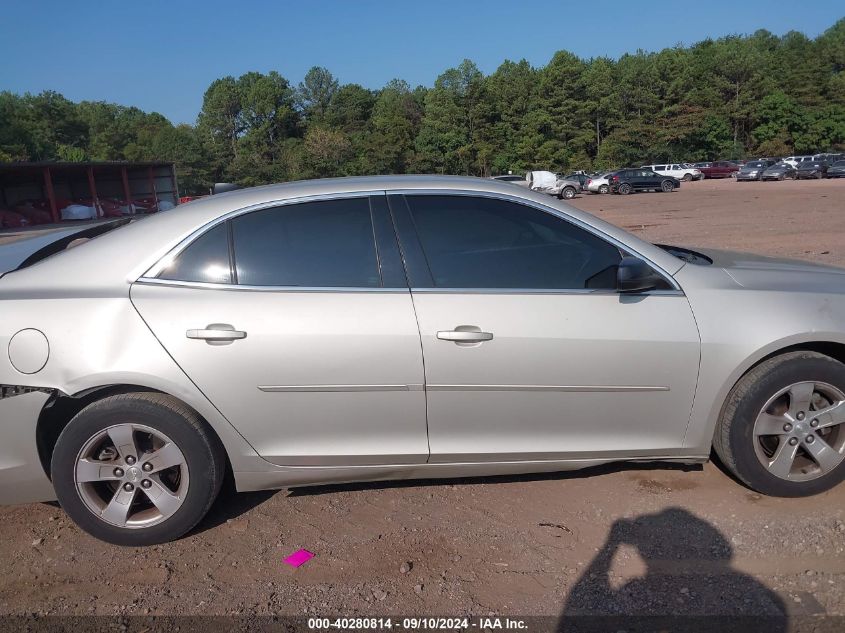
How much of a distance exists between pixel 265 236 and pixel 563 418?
1641 mm

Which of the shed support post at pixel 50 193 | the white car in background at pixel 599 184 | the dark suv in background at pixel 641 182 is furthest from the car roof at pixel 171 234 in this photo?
the shed support post at pixel 50 193

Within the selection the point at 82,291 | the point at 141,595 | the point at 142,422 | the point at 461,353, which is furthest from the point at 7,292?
the point at 461,353

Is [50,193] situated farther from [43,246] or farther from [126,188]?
[43,246]

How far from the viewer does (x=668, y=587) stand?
2.75 m

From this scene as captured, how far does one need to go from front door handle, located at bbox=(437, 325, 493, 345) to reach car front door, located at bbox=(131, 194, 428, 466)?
0.14m

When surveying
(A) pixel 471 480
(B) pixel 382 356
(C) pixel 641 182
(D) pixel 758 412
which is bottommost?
(C) pixel 641 182

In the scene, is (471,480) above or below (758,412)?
below

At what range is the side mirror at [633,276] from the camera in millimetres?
3068

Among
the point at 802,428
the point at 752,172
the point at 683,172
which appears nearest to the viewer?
the point at 802,428

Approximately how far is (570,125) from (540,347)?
8325cm

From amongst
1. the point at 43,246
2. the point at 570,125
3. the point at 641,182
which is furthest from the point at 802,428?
the point at 570,125

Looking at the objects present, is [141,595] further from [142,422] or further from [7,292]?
[7,292]

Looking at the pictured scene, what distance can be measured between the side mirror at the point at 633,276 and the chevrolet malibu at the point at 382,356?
1 cm

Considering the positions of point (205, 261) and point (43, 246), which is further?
point (43, 246)
